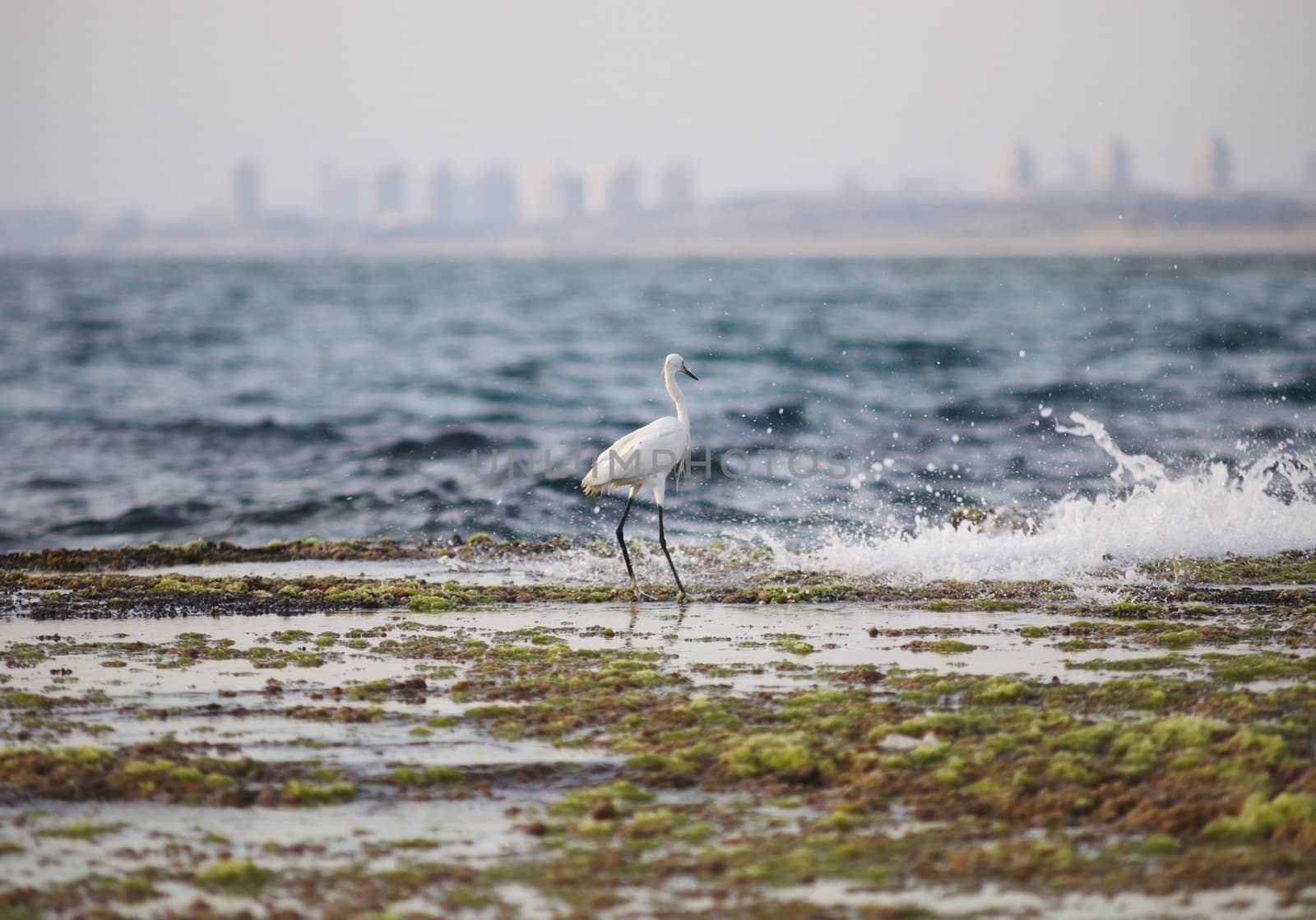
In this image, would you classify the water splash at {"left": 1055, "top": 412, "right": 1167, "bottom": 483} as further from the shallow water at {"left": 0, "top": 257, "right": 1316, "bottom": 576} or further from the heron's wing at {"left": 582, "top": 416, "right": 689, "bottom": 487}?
the heron's wing at {"left": 582, "top": 416, "right": 689, "bottom": 487}

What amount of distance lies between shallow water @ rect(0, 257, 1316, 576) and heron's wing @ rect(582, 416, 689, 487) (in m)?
1.74

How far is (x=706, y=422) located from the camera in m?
22.5

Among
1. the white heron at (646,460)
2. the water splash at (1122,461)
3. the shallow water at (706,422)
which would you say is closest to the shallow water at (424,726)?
the white heron at (646,460)

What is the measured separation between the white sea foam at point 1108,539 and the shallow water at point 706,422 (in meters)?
0.04

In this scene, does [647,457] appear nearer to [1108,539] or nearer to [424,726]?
[1108,539]

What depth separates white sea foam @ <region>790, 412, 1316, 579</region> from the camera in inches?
Result: 435

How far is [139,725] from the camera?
21.7 feet

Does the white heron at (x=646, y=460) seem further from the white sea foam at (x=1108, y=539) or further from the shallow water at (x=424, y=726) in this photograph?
the shallow water at (x=424, y=726)

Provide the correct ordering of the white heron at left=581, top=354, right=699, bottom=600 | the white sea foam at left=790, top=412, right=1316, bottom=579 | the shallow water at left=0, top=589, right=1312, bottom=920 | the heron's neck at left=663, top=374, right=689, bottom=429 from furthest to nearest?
1. the heron's neck at left=663, top=374, right=689, bottom=429
2. the white heron at left=581, top=354, right=699, bottom=600
3. the white sea foam at left=790, top=412, right=1316, bottom=579
4. the shallow water at left=0, top=589, right=1312, bottom=920

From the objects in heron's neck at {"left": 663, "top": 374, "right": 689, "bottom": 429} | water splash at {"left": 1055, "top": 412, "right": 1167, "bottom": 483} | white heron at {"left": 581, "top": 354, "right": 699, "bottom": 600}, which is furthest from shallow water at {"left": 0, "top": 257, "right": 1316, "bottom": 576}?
heron's neck at {"left": 663, "top": 374, "right": 689, "bottom": 429}

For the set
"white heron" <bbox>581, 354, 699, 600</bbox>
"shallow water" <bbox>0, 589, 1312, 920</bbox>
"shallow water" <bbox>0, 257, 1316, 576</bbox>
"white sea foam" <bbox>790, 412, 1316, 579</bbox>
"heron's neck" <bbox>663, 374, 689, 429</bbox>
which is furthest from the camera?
"shallow water" <bbox>0, 257, 1316, 576</bbox>

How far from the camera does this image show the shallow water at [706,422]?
14.2 metres

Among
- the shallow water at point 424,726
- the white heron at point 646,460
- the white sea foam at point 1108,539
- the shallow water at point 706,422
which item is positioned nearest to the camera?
the shallow water at point 424,726

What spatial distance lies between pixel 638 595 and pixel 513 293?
234ft
